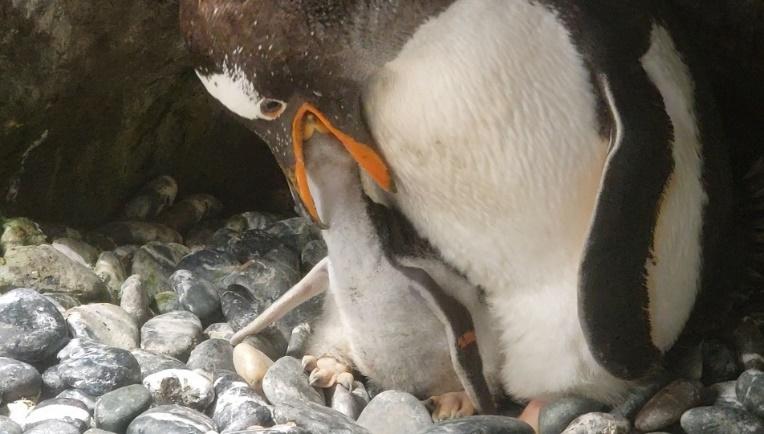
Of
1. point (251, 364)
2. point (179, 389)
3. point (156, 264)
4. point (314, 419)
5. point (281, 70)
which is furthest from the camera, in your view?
point (156, 264)

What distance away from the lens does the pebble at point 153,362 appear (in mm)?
1376

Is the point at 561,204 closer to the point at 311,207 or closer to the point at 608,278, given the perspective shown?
the point at 608,278

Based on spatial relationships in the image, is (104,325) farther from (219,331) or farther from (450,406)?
(450,406)

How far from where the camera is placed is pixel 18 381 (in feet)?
4.17

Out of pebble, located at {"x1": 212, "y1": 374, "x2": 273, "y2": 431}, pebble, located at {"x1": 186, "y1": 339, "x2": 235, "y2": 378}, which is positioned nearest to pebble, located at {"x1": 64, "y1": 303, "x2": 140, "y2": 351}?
pebble, located at {"x1": 186, "y1": 339, "x2": 235, "y2": 378}

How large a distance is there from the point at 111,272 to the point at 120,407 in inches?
21.5

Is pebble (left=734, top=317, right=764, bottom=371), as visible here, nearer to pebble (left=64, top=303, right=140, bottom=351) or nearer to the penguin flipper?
the penguin flipper

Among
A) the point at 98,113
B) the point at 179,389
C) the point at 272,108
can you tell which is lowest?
the point at 179,389

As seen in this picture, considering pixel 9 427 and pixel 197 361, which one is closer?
pixel 9 427

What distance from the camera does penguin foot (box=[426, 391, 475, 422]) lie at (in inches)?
53.8

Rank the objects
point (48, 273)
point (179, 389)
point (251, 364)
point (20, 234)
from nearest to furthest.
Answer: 1. point (179, 389)
2. point (251, 364)
3. point (48, 273)
4. point (20, 234)

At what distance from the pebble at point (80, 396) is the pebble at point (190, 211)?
0.76 meters

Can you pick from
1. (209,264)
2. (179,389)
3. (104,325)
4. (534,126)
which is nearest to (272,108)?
(534,126)

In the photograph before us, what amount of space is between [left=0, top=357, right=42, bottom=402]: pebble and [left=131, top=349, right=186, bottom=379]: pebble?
0.14m
